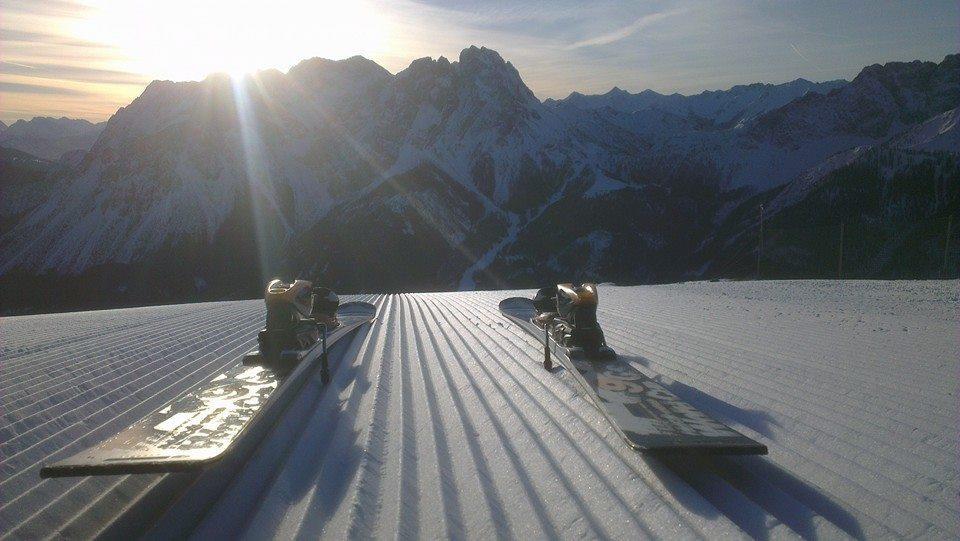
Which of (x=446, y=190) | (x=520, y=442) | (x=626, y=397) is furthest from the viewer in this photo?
(x=446, y=190)

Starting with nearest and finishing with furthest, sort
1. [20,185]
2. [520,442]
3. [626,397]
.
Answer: [520,442] → [626,397] → [20,185]

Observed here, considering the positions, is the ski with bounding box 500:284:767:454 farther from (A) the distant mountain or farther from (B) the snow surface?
(A) the distant mountain

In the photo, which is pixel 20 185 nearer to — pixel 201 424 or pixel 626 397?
pixel 201 424

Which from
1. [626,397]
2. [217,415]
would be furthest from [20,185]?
[626,397]

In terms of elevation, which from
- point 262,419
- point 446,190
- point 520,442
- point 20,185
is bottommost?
point 520,442

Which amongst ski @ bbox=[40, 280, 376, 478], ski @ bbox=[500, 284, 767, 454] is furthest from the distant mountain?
ski @ bbox=[500, 284, 767, 454]

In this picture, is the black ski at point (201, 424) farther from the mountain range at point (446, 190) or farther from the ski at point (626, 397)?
the mountain range at point (446, 190)
